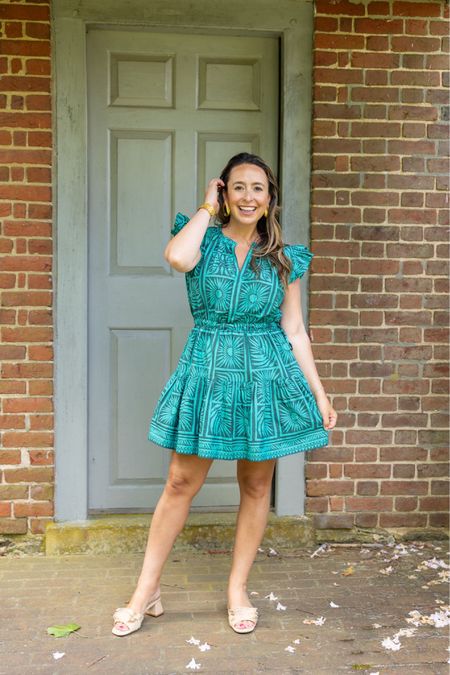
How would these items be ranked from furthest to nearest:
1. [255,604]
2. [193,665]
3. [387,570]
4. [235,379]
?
[387,570] → [255,604] → [235,379] → [193,665]

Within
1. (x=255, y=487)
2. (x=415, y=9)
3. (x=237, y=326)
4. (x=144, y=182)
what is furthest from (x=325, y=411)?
(x=415, y=9)

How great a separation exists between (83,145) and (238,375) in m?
1.71

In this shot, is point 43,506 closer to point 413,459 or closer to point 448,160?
point 413,459

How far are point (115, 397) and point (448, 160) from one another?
2.30m

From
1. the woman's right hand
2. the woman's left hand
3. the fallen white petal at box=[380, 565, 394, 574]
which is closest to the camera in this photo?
the woman's right hand

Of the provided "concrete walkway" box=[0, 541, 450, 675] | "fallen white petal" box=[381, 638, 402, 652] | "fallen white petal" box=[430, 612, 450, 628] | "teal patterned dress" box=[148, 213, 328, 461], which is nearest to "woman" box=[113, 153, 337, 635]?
"teal patterned dress" box=[148, 213, 328, 461]

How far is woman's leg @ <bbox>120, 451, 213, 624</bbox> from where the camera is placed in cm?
299

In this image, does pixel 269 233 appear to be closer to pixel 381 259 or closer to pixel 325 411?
pixel 325 411

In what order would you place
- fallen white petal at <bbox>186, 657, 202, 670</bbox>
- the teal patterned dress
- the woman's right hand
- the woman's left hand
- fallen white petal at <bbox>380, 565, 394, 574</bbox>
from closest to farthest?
fallen white petal at <bbox>186, 657, 202, 670</bbox>, the teal patterned dress, the woman's right hand, the woman's left hand, fallen white petal at <bbox>380, 565, 394, 574</bbox>

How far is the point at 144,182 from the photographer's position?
13.2 ft

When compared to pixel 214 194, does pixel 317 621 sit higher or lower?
lower

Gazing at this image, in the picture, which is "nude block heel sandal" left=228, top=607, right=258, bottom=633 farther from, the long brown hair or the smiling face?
the smiling face

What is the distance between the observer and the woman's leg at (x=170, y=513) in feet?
9.80

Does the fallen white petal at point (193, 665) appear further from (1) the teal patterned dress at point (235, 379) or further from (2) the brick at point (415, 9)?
(2) the brick at point (415, 9)
